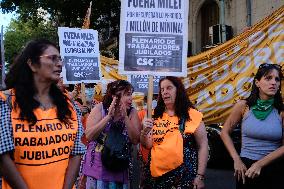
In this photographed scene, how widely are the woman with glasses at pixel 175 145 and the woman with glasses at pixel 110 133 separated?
286 mm

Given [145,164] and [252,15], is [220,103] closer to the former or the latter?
[145,164]

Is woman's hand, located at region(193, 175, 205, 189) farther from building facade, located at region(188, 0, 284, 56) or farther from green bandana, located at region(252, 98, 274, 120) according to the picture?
building facade, located at region(188, 0, 284, 56)

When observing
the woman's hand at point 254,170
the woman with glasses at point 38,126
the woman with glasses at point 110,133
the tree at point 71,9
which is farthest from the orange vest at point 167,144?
the tree at point 71,9

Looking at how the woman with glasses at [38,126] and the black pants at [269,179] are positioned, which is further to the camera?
the black pants at [269,179]

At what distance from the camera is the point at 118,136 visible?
13.8 ft

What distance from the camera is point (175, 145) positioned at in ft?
12.4

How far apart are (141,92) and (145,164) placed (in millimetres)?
4607

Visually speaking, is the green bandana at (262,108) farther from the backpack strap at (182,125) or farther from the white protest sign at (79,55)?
the white protest sign at (79,55)

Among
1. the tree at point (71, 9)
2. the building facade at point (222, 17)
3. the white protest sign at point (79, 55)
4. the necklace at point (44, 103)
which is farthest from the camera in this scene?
the tree at point (71, 9)

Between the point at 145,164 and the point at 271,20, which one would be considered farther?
the point at 271,20

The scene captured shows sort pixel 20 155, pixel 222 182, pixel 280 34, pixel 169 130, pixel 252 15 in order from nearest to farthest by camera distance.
A: pixel 20 155 < pixel 169 130 < pixel 280 34 < pixel 222 182 < pixel 252 15

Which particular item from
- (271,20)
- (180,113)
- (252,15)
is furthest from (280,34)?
(252,15)

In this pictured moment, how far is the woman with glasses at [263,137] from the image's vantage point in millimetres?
A: 3559

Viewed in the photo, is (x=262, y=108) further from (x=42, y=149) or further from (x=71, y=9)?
(x=71, y=9)
